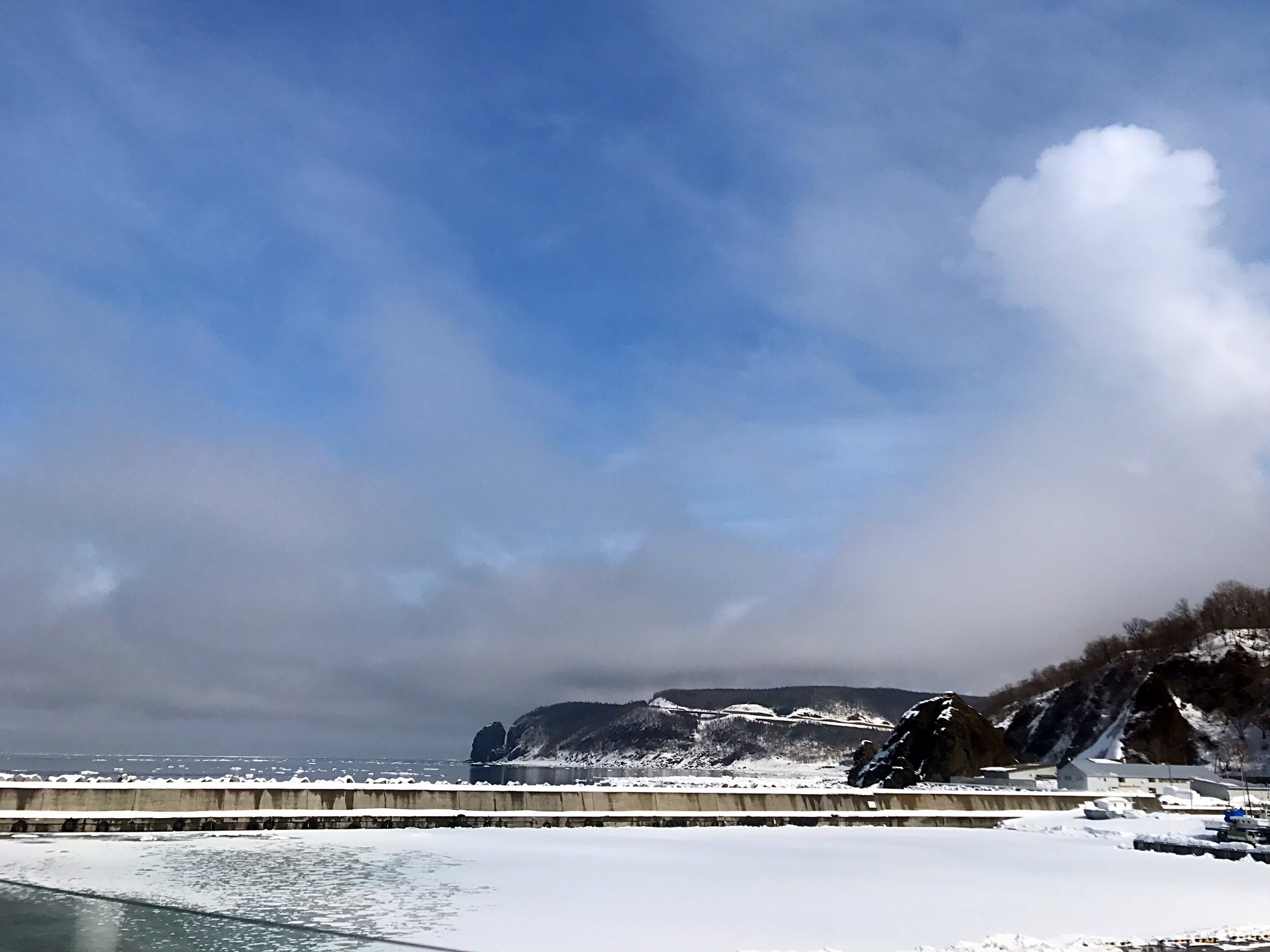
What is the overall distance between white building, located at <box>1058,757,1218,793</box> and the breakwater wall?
153 feet

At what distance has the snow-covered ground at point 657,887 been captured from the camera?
16.9 metres

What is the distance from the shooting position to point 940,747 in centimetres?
13650

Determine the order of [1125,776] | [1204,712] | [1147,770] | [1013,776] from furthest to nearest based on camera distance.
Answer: [1204,712] < [1013,776] < [1147,770] < [1125,776]

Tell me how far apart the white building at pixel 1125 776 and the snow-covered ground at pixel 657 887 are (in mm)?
67369

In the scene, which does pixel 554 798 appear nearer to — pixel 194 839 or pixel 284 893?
pixel 194 839

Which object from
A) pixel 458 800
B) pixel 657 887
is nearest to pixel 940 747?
pixel 458 800

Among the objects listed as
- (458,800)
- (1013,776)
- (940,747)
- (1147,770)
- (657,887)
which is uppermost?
(458,800)

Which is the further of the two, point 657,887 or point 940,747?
point 940,747

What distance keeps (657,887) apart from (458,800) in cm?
2100

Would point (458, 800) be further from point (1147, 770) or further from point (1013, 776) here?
point (1147, 770)

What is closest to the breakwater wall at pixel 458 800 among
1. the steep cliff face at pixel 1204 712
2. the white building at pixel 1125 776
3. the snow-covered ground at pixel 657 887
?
the snow-covered ground at pixel 657 887

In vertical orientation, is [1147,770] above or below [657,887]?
below

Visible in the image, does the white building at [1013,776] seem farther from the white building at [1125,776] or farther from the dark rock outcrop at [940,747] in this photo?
the white building at [1125,776]

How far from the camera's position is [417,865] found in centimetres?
2570
